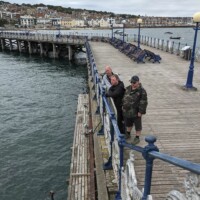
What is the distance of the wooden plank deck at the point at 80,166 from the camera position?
8336 millimetres

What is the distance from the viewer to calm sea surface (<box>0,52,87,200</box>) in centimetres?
1060

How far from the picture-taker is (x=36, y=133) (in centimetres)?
1530

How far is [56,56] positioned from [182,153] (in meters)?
40.7

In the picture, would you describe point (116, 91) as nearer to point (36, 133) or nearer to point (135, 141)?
point (135, 141)

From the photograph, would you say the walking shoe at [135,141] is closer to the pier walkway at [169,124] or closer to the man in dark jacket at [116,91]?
the pier walkway at [169,124]

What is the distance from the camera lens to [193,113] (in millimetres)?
8516

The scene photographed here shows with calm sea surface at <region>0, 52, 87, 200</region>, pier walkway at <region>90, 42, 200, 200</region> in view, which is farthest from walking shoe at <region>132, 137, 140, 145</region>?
calm sea surface at <region>0, 52, 87, 200</region>

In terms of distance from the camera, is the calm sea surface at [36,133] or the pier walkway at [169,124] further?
the calm sea surface at [36,133]

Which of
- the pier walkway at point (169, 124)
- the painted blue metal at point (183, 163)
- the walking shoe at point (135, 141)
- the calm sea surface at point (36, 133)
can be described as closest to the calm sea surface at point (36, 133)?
the calm sea surface at point (36, 133)

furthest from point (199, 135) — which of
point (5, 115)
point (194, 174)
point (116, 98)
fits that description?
point (5, 115)

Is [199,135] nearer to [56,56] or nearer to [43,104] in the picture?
[43,104]

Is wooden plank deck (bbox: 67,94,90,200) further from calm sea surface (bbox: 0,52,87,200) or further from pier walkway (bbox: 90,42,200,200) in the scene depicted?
pier walkway (bbox: 90,42,200,200)

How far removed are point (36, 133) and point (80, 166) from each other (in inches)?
246

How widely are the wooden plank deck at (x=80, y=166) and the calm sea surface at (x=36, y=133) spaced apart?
1.10 metres
